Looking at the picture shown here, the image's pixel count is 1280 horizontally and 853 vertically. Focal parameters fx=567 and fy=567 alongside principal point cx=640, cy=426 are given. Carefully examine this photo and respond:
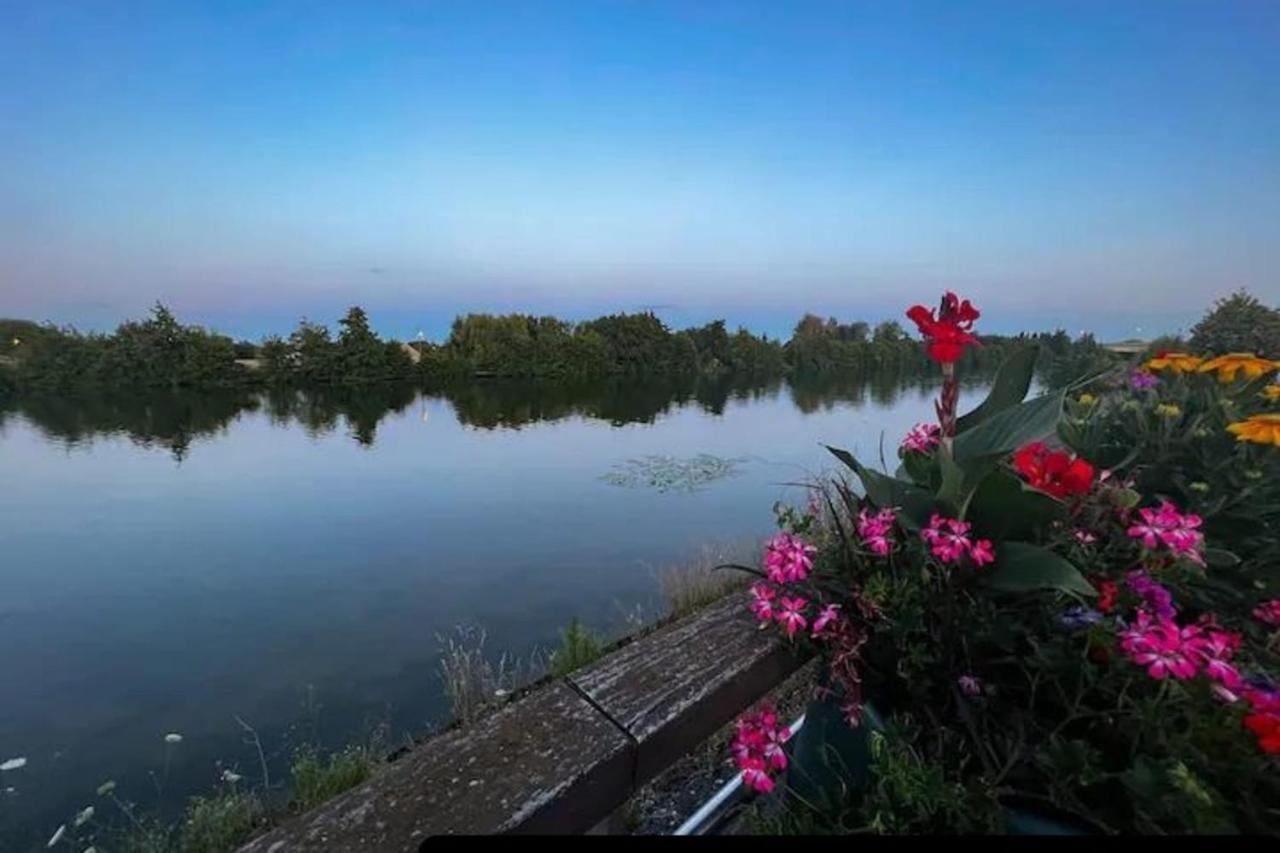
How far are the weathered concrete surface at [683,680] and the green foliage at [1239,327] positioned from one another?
1433cm

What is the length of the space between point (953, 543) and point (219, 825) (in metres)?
3.42

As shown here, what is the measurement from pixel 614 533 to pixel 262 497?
6.89m

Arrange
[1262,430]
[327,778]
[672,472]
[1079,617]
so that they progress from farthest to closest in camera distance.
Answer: [672,472] → [327,778] → [1262,430] → [1079,617]

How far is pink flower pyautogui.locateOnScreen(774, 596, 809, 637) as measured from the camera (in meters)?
0.78

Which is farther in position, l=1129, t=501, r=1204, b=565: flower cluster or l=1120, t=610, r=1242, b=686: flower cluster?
l=1129, t=501, r=1204, b=565: flower cluster

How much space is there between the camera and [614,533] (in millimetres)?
8117

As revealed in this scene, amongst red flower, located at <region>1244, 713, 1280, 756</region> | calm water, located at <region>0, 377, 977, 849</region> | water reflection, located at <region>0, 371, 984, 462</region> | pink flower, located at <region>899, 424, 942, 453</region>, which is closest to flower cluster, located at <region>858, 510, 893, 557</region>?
pink flower, located at <region>899, 424, 942, 453</region>

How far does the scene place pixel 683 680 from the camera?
0.91 m

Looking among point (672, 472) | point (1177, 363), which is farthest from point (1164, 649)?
point (672, 472)

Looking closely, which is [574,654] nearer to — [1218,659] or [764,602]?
[764,602]

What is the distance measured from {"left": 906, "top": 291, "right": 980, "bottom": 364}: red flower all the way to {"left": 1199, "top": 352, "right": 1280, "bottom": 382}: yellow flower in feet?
2.58

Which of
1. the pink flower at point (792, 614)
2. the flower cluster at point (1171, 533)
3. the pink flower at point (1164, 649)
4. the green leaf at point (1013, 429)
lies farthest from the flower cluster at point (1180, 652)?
the pink flower at point (792, 614)

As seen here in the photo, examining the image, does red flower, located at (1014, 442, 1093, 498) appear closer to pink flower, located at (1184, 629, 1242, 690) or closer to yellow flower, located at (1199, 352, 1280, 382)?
pink flower, located at (1184, 629, 1242, 690)

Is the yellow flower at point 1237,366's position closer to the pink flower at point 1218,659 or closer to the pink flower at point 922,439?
the pink flower at point 922,439
